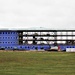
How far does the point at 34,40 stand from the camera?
147125 mm

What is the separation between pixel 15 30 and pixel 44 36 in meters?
15.0

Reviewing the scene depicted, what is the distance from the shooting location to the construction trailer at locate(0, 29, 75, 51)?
144 metres

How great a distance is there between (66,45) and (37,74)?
4550 inches

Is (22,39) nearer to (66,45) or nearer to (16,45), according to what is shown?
(16,45)

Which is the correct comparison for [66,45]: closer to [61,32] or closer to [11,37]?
[61,32]

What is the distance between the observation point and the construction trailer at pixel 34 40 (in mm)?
144250

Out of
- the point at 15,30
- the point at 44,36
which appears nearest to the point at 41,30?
the point at 44,36

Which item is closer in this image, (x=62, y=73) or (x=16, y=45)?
(x=62, y=73)

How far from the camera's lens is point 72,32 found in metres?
147

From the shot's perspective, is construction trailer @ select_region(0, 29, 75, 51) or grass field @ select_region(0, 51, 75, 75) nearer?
grass field @ select_region(0, 51, 75, 75)

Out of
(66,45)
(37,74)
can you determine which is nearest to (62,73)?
(37,74)

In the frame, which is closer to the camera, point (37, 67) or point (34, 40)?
point (37, 67)

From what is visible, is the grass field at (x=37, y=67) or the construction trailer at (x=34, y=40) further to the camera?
the construction trailer at (x=34, y=40)

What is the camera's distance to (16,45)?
146m
